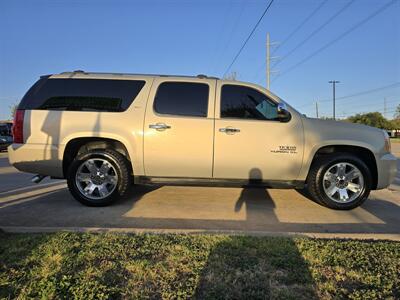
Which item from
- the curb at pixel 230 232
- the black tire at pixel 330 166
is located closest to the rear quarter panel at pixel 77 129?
the curb at pixel 230 232

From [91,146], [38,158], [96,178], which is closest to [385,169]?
[96,178]

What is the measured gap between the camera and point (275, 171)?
5.21 metres

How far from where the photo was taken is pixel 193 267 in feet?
9.48

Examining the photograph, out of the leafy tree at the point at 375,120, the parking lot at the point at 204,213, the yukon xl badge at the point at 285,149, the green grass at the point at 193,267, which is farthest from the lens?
the leafy tree at the point at 375,120

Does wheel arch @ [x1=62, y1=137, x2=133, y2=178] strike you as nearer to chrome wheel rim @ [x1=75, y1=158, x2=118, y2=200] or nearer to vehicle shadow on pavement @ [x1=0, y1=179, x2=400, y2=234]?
chrome wheel rim @ [x1=75, y1=158, x2=118, y2=200]

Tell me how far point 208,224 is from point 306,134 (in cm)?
209

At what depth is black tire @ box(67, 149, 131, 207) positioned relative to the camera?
17.2ft

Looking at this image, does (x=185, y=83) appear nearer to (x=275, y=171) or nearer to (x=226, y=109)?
(x=226, y=109)

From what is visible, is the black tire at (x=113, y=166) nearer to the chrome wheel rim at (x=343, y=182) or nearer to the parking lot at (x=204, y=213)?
the parking lot at (x=204, y=213)

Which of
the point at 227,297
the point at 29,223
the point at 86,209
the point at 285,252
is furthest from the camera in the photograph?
the point at 86,209

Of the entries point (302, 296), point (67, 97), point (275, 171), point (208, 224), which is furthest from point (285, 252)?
point (67, 97)

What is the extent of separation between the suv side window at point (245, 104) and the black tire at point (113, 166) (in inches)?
68.4

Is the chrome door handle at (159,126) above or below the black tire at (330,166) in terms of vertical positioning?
above

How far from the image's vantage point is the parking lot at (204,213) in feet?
14.1
